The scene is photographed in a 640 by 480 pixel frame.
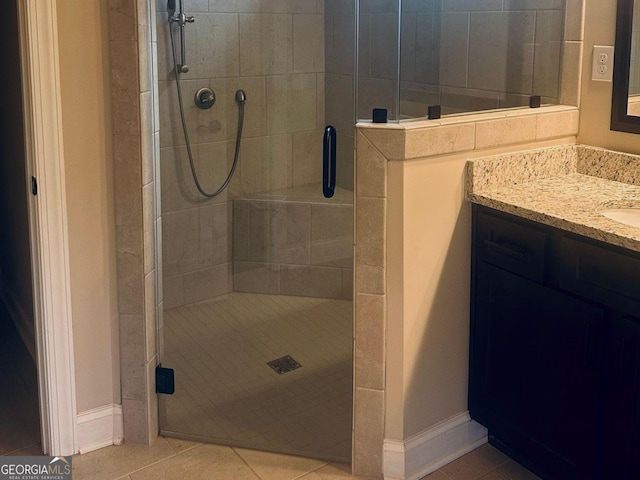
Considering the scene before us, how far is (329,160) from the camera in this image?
245 cm

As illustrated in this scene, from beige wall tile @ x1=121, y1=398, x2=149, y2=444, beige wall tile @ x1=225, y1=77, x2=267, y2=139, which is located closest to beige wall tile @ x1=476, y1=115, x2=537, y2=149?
beige wall tile @ x1=225, y1=77, x2=267, y2=139

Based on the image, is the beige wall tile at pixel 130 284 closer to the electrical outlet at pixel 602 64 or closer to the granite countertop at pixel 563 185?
the granite countertop at pixel 563 185

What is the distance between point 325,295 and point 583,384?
850 millimetres

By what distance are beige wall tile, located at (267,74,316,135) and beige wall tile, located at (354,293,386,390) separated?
1.95 ft

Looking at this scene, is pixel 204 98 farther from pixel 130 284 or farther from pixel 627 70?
pixel 627 70

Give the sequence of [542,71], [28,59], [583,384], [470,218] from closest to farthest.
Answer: [583,384] < [28,59] < [470,218] < [542,71]

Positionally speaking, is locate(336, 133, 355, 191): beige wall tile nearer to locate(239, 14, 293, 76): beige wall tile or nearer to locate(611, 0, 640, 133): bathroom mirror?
locate(239, 14, 293, 76): beige wall tile

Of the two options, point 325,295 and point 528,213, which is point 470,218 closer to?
point 528,213

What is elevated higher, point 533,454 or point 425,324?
point 425,324

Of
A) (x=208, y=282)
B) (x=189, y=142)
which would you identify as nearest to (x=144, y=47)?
(x=189, y=142)

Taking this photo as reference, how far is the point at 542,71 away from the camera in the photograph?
270 centimetres

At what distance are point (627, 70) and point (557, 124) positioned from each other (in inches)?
11.0

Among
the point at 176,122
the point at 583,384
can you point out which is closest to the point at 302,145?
the point at 176,122

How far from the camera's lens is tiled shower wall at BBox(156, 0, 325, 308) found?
2.51 meters
